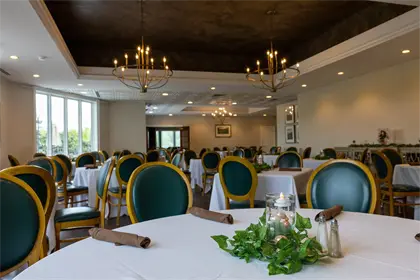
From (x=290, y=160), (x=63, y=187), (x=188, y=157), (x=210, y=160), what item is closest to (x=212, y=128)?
(x=188, y=157)

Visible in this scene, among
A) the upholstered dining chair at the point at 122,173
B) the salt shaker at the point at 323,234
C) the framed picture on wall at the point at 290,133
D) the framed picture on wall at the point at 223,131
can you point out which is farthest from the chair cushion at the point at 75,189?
the framed picture on wall at the point at 223,131

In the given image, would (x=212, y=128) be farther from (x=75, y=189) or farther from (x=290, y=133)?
(x=75, y=189)

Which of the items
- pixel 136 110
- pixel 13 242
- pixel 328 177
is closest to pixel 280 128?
pixel 136 110

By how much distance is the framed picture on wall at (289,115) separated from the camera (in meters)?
12.6

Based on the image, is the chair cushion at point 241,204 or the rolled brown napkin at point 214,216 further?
the chair cushion at point 241,204

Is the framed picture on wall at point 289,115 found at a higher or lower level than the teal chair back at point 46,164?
higher

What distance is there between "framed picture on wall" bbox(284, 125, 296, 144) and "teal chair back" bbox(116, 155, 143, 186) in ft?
28.7

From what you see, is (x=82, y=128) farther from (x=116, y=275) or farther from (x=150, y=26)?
(x=116, y=275)

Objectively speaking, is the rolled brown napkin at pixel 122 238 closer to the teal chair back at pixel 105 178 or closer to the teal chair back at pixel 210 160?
the teal chair back at pixel 105 178

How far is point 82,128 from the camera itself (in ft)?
35.7

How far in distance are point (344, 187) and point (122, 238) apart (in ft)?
4.57

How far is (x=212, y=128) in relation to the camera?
19.4 m

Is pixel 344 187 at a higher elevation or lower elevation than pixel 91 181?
higher

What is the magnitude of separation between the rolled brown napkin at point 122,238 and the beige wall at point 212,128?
1747 centimetres
